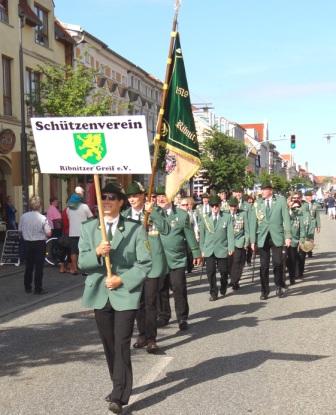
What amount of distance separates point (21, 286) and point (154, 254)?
617 centimetres

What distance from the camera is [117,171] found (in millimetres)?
5172

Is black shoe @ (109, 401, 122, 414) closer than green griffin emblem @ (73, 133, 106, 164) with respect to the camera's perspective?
Yes

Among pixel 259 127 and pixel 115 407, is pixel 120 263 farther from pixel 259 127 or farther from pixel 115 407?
pixel 259 127

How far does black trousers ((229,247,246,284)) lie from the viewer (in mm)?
11570

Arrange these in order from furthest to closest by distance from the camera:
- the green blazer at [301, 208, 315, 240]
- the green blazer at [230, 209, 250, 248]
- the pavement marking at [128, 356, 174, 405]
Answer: the green blazer at [301, 208, 315, 240]
the green blazer at [230, 209, 250, 248]
the pavement marking at [128, 356, 174, 405]

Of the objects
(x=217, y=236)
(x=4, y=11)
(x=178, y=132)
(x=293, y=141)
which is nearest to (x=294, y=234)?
(x=217, y=236)

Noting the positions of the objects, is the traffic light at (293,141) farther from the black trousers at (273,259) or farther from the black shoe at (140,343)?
the black shoe at (140,343)

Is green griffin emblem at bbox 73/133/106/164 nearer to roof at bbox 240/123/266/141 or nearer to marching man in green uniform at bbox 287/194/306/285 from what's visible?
marching man in green uniform at bbox 287/194/306/285

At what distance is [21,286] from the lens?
41.3ft

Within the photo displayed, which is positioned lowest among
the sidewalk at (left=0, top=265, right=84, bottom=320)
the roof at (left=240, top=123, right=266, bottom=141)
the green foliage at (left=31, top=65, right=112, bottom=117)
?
the sidewalk at (left=0, top=265, right=84, bottom=320)

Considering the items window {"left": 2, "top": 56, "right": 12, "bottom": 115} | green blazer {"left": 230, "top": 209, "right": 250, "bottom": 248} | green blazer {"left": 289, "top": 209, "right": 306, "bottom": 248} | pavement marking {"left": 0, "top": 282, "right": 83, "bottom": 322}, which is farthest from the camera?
window {"left": 2, "top": 56, "right": 12, "bottom": 115}

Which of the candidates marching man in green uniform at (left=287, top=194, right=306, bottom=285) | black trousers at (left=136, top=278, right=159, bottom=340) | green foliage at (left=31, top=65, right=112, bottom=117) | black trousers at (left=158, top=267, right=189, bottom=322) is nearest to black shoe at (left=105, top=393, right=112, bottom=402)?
black trousers at (left=136, top=278, right=159, bottom=340)

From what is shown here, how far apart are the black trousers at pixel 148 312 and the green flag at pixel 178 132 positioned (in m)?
1.06

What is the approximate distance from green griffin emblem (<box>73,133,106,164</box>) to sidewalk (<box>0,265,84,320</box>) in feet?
15.5
